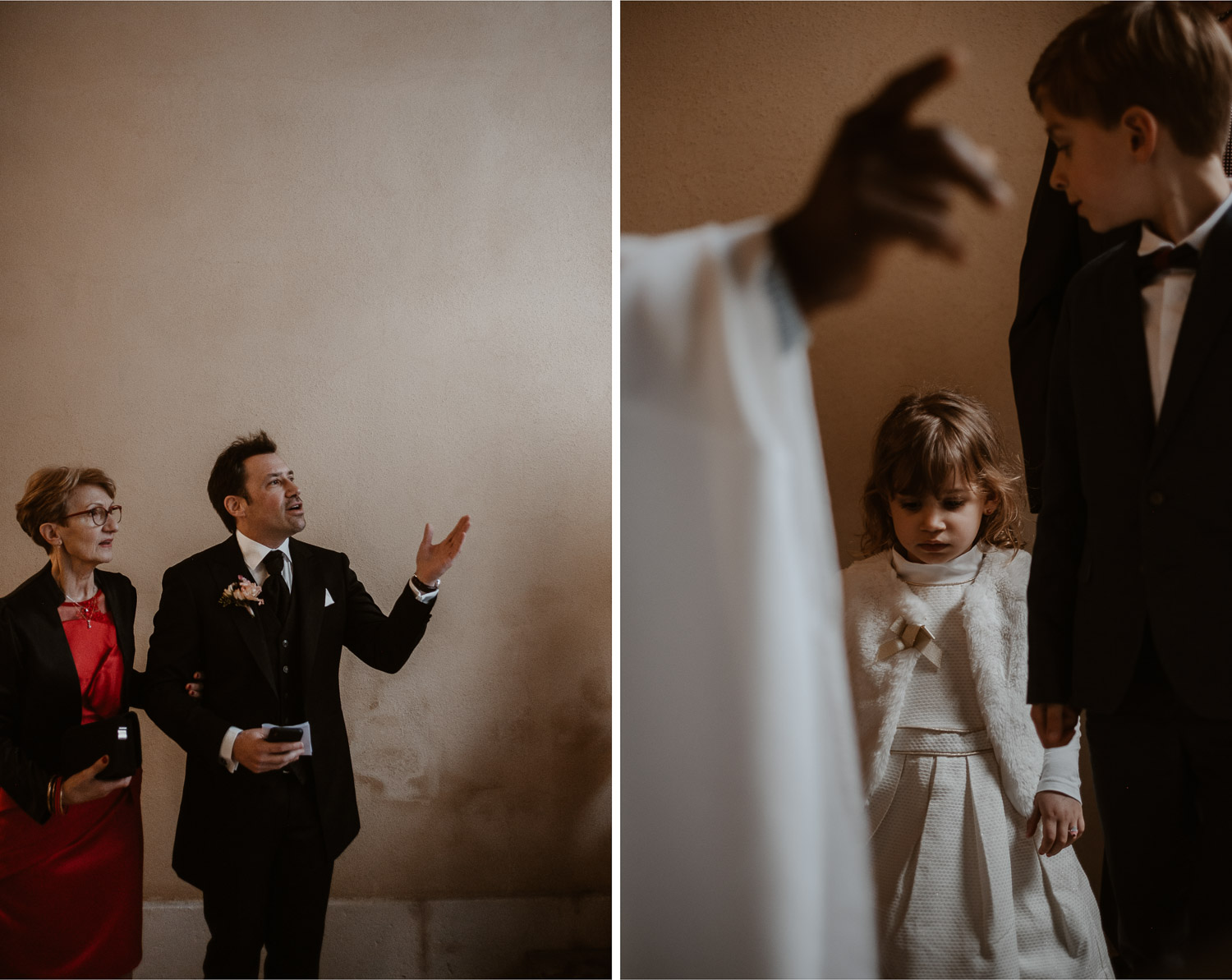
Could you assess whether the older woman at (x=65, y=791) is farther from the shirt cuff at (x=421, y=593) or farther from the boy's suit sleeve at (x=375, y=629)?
the shirt cuff at (x=421, y=593)

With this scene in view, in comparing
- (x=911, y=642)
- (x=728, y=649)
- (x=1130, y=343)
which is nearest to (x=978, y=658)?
(x=911, y=642)

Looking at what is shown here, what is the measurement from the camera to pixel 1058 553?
170cm

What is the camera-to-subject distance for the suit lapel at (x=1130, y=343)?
162 centimetres

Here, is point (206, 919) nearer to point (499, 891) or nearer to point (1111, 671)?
point (499, 891)

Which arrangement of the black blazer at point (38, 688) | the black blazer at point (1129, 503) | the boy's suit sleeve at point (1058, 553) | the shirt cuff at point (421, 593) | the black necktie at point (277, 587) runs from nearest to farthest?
the black blazer at point (1129, 503) → the boy's suit sleeve at point (1058, 553) → the black blazer at point (38, 688) → the black necktie at point (277, 587) → the shirt cuff at point (421, 593)

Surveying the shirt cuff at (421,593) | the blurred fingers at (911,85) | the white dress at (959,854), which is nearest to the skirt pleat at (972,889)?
the white dress at (959,854)

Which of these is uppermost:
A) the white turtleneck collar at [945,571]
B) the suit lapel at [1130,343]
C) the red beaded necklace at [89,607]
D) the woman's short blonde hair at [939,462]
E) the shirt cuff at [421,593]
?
the suit lapel at [1130,343]

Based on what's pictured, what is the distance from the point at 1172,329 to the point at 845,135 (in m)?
0.73

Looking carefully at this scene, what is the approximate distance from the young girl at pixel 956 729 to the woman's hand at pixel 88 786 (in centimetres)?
166

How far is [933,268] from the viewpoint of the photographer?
6.05 ft

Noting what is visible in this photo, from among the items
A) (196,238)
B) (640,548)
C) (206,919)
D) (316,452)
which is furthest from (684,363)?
(206,919)

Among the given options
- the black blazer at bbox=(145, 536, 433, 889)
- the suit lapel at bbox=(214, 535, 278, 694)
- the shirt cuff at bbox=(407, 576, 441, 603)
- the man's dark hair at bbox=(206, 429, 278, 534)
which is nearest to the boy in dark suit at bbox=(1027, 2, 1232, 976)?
the shirt cuff at bbox=(407, 576, 441, 603)

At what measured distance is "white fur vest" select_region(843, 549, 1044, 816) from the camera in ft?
5.77

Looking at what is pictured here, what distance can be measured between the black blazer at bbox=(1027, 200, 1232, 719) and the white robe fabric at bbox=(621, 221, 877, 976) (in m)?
0.43
